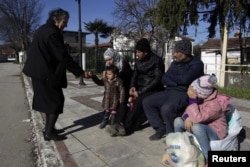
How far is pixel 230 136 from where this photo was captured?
11.5 ft

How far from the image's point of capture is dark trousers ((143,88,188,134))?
167 inches

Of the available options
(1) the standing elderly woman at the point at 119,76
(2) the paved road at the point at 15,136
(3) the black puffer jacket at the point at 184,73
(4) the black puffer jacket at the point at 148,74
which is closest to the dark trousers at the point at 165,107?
(3) the black puffer jacket at the point at 184,73

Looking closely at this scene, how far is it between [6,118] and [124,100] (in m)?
3.90

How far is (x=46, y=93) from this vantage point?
4.52 meters

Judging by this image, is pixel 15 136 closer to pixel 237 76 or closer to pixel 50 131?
pixel 50 131

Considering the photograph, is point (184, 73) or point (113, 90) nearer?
point (184, 73)

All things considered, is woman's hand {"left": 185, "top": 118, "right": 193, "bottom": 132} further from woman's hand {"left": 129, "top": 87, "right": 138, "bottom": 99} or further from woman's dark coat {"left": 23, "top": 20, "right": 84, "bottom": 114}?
woman's dark coat {"left": 23, "top": 20, "right": 84, "bottom": 114}

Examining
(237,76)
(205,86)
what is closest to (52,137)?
(205,86)

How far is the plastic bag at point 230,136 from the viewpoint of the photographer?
11.2 feet

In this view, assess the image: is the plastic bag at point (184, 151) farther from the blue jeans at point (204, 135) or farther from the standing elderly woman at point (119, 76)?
the standing elderly woman at point (119, 76)

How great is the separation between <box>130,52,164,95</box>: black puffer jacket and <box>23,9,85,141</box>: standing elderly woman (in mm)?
1030

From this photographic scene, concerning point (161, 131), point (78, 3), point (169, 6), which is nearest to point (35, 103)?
point (161, 131)

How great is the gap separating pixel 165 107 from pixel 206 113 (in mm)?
995

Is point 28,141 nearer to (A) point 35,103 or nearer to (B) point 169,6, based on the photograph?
(A) point 35,103
